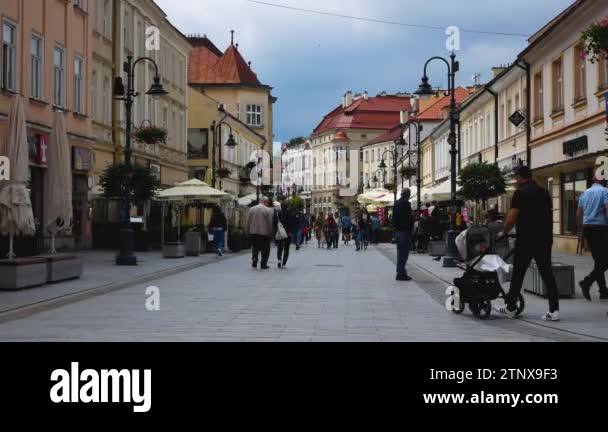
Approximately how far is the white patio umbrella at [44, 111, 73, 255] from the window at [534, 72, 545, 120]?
836 inches

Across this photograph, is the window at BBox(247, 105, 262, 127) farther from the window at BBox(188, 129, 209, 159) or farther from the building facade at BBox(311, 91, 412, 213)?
the building facade at BBox(311, 91, 412, 213)

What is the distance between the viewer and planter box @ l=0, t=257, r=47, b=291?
1495cm

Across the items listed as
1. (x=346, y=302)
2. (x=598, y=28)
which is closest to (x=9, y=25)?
(x=346, y=302)

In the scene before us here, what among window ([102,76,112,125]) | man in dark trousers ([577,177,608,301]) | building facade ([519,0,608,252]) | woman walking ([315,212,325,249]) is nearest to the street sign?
building facade ([519,0,608,252])

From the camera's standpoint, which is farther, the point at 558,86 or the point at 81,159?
the point at 81,159

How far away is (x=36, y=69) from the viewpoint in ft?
93.3

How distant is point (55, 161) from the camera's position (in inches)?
737


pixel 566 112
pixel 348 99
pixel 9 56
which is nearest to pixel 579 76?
pixel 566 112

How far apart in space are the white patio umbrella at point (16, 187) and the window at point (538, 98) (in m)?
22.8

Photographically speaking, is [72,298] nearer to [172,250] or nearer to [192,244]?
[172,250]

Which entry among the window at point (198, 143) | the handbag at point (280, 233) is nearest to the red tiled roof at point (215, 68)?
the window at point (198, 143)

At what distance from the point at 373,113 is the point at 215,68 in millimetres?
58891
